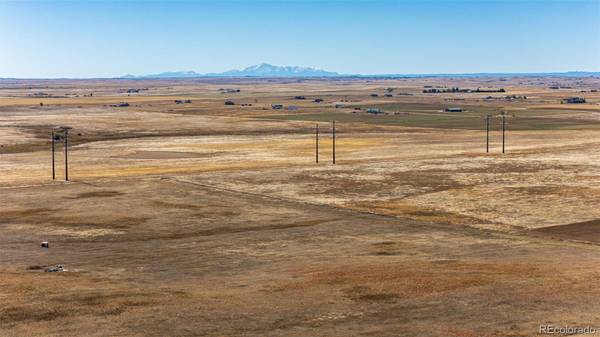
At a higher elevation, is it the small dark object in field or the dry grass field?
the dry grass field

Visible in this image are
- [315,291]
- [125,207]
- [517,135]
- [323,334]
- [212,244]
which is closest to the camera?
[323,334]

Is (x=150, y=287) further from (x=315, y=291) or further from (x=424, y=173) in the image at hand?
(x=424, y=173)

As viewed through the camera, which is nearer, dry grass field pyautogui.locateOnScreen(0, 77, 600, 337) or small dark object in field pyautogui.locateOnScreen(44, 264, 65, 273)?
dry grass field pyautogui.locateOnScreen(0, 77, 600, 337)

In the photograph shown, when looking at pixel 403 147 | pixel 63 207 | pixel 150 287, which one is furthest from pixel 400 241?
pixel 403 147

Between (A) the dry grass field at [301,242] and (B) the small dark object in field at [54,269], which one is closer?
(A) the dry grass field at [301,242]

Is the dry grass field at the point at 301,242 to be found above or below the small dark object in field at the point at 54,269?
above

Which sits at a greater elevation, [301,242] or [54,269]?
[54,269]

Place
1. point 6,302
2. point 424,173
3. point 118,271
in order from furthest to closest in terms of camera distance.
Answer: point 424,173, point 118,271, point 6,302

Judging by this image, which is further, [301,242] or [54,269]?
[301,242]
